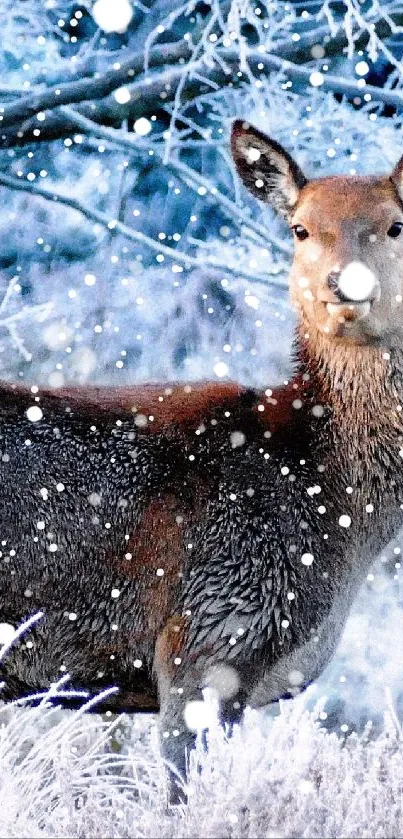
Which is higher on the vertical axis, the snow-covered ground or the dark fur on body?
the dark fur on body

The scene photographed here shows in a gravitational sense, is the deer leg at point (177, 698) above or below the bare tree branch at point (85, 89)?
below

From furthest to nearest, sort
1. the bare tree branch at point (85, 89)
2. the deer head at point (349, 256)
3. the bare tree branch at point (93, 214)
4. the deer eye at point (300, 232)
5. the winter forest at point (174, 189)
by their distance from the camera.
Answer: the bare tree branch at point (93, 214) → the winter forest at point (174, 189) → the bare tree branch at point (85, 89) → the deer eye at point (300, 232) → the deer head at point (349, 256)

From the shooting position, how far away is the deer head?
4.18 metres

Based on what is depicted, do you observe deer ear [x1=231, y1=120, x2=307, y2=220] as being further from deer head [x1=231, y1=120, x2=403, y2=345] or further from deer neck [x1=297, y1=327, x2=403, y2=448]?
deer neck [x1=297, y1=327, x2=403, y2=448]

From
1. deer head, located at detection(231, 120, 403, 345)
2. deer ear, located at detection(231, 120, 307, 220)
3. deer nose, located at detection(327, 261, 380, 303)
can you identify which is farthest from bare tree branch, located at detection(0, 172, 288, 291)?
deer nose, located at detection(327, 261, 380, 303)

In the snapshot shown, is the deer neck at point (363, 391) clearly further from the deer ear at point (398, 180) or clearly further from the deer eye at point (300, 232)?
the deer ear at point (398, 180)

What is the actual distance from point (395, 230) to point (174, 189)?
3.96m

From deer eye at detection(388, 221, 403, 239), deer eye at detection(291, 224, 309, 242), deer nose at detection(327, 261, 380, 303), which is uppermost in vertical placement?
deer eye at detection(388, 221, 403, 239)

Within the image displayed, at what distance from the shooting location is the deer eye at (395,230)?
4336 mm

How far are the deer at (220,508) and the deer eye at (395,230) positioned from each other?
0.02 m

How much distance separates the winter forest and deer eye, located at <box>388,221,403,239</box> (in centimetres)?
168

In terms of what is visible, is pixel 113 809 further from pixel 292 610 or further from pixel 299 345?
pixel 299 345

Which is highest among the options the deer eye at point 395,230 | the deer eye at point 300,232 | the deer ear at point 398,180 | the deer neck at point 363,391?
the deer ear at point 398,180

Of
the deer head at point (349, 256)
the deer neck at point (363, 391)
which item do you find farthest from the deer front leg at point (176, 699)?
the deer head at point (349, 256)
